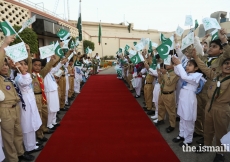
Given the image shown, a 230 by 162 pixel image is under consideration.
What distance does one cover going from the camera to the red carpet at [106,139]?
269 cm

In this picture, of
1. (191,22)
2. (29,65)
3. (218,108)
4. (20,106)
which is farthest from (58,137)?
(191,22)

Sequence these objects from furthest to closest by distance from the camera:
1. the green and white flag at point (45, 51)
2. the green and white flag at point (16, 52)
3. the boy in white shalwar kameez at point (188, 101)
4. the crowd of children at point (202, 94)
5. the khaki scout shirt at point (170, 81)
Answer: the khaki scout shirt at point (170, 81) → the green and white flag at point (45, 51) → the boy in white shalwar kameez at point (188, 101) → the crowd of children at point (202, 94) → the green and white flag at point (16, 52)

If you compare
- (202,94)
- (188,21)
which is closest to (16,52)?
(202,94)

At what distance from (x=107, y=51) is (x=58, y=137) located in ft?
92.0

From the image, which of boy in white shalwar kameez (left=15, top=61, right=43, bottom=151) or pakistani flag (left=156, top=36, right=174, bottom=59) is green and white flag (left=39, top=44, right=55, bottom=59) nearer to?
boy in white shalwar kameez (left=15, top=61, right=43, bottom=151)

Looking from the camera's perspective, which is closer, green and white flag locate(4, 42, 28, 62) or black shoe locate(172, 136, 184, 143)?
green and white flag locate(4, 42, 28, 62)

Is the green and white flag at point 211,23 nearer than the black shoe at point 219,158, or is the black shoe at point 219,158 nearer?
the black shoe at point 219,158

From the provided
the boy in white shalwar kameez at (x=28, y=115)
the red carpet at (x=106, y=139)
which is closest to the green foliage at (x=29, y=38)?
the red carpet at (x=106, y=139)

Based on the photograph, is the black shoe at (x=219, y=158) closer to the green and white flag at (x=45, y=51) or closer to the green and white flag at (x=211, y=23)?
the green and white flag at (x=211, y=23)

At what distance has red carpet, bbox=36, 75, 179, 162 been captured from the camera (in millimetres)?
2686

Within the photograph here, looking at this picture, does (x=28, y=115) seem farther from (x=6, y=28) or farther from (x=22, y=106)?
(x=6, y=28)

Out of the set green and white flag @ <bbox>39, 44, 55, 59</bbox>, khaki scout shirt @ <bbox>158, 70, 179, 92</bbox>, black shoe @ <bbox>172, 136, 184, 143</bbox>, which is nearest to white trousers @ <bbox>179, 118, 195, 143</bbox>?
black shoe @ <bbox>172, 136, 184, 143</bbox>

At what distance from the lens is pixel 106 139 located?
Answer: 128 inches

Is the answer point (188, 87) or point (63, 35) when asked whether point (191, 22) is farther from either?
point (63, 35)
